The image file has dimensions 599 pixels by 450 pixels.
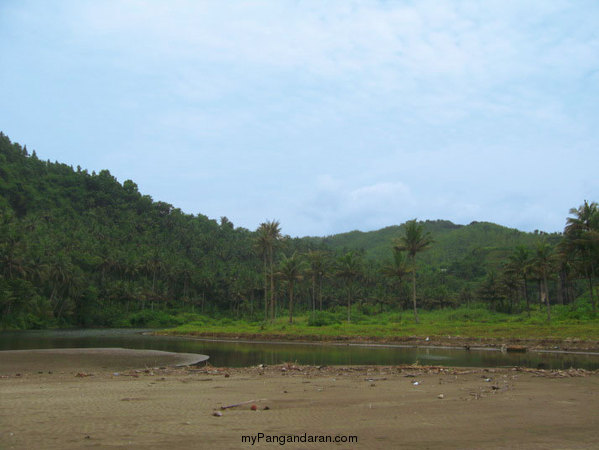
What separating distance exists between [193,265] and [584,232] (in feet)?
358

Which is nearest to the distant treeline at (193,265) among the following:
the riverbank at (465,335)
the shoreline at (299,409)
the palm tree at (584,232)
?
the palm tree at (584,232)

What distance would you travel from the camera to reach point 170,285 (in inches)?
5217

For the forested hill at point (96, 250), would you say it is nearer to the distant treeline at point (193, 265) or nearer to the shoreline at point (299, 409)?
the distant treeline at point (193, 265)

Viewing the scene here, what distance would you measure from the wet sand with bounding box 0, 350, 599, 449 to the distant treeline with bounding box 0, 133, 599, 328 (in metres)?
37.9

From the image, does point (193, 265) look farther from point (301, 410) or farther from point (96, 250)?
point (301, 410)

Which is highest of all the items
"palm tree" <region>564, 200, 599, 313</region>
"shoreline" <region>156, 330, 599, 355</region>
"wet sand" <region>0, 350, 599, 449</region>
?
"palm tree" <region>564, 200, 599, 313</region>

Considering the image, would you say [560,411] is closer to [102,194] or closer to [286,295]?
[286,295]

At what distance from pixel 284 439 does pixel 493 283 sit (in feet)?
327

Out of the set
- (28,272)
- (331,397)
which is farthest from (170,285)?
(331,397)

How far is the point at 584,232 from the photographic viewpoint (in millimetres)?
55438

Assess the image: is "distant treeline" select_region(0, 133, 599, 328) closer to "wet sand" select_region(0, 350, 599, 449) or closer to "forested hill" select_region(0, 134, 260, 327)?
"forested hill" select_region(0, 134, 260, 327)

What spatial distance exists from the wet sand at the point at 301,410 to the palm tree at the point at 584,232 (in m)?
41.4

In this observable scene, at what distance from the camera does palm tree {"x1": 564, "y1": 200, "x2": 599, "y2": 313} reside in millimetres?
56325

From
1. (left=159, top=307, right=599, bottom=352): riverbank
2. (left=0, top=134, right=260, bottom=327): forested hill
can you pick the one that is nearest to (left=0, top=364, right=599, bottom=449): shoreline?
(left=159, top=307, right=599, bottom=352): riverbank
